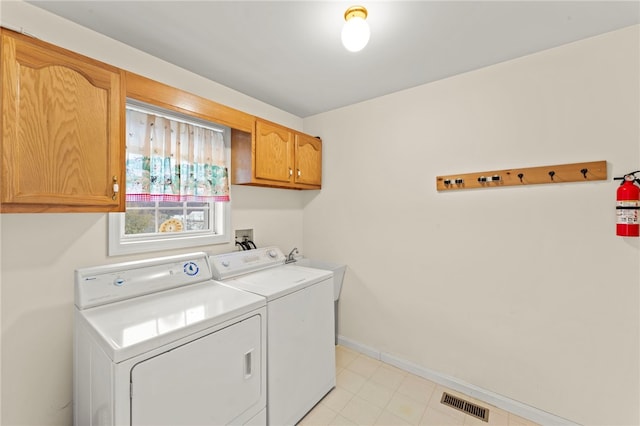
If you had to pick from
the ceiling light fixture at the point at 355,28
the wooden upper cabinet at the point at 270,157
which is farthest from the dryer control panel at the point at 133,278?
the ceiling light fixture at the point at 355,28

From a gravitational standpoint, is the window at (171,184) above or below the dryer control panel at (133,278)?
above

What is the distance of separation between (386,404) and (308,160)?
214 cm

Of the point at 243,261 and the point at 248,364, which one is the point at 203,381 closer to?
the point at 248,364

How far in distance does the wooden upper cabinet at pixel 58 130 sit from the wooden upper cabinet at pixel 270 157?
893 mm

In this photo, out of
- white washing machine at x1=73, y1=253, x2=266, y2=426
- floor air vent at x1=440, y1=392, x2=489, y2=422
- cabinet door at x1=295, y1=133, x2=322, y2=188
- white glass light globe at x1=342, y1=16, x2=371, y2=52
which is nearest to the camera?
white washing machine at x1=73, y1=253, x2=266, y2=426

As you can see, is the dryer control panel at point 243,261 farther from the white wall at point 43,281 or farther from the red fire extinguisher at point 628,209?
the red fire extinguisher at point 628,209

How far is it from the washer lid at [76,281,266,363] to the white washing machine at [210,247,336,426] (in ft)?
0.64

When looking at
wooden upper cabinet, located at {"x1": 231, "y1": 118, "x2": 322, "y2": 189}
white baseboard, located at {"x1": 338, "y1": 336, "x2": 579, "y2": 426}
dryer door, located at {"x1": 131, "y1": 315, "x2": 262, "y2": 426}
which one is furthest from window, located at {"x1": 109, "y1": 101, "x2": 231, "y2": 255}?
white baseboard, located at {"x1": 338, "y1": 336, "x2": 579, "y2": 426}

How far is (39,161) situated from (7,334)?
905mm

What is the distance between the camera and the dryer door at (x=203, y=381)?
1.15 meters

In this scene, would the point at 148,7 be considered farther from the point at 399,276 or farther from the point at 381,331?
the point at 381,331

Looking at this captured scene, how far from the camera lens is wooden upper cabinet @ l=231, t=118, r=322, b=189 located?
2.25m

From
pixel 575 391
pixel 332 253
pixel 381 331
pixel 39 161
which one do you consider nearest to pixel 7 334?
pixel 39 161

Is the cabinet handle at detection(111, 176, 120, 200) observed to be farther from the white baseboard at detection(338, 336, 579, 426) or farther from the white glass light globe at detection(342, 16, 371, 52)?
the white baseboard at detection(338, 336, 579, 426)
